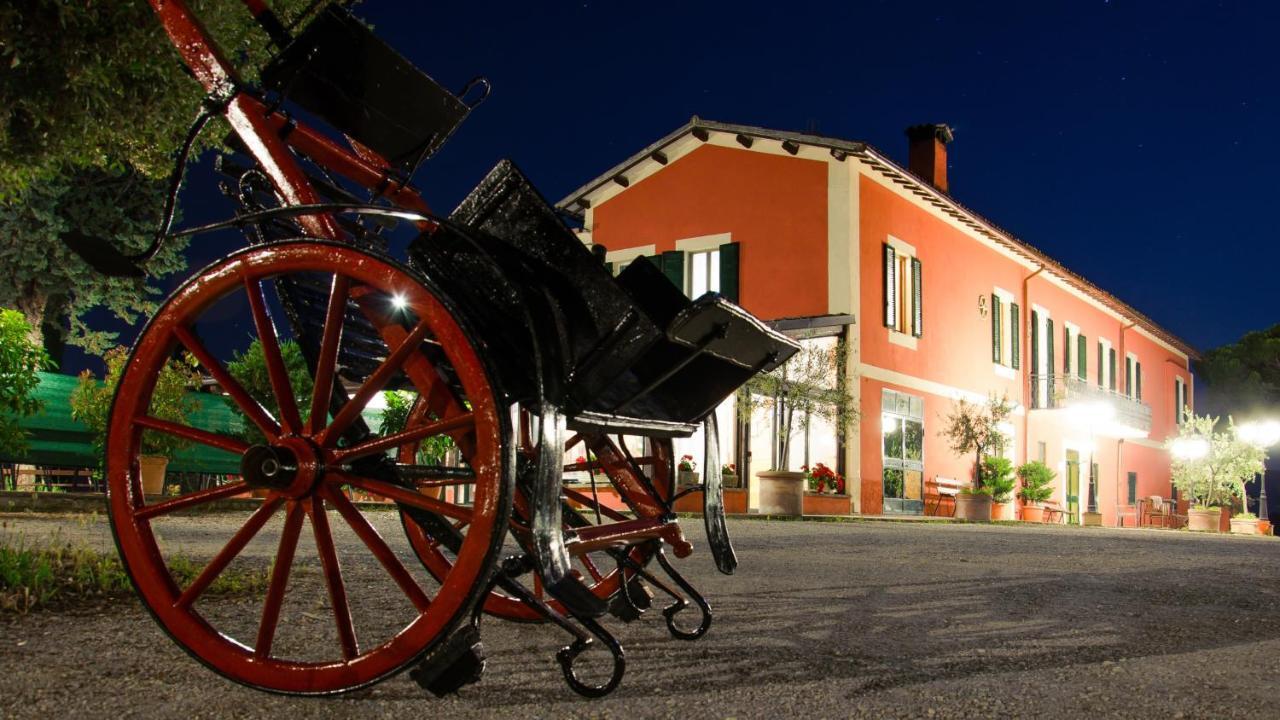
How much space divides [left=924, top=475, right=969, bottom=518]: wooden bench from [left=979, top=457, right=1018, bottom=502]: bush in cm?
51

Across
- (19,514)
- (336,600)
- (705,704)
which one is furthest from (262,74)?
(19,514)

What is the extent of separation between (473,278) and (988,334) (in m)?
20.9

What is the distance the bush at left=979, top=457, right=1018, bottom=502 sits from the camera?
1905 centimetres

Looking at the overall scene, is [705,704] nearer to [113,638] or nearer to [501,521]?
[501,521]

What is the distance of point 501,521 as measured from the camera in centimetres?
190

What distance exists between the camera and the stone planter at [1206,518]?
20969mm

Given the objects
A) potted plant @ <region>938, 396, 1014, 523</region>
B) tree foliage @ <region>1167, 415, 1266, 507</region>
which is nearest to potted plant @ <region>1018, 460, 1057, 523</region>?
potted plant @ <region>938, 396, 1014, 523</region>

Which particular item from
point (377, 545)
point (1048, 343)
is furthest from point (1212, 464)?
point (377, 545)

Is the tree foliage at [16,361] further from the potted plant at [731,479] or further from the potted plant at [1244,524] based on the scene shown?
the potted plant at [1244,524]

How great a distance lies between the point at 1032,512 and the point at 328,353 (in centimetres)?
2031

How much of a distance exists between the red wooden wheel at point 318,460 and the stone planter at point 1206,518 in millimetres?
23026

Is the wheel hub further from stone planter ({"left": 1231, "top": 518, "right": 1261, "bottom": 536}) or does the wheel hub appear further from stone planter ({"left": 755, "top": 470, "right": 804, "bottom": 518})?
stone planter ({"left": 1231, "top": 518, "right": 1261, "bottom": 536})

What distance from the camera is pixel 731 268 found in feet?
60.1

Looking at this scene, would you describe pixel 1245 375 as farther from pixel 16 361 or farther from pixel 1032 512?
pixel 16 361
